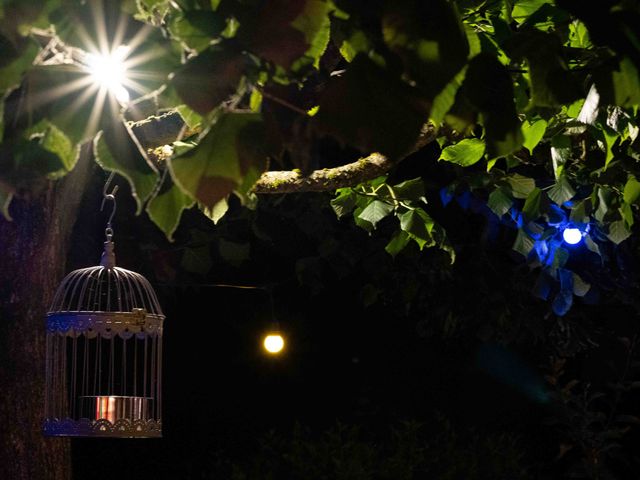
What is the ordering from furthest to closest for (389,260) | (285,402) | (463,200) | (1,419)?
(285,402) < (389,260) < (463,200) < (1,419)

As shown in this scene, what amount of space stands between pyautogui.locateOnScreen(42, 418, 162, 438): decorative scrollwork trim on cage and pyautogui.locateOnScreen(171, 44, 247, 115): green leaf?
2.56 meters

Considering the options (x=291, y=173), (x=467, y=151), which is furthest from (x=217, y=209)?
(x=291, y=173)

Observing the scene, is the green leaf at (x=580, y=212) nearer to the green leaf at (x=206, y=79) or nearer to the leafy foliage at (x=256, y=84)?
the leafy foliage at (x=256, y=84)

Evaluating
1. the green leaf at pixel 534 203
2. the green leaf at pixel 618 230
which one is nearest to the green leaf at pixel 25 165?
the green leaf at pixel 534 203

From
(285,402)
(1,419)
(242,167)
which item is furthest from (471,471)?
(242,167)

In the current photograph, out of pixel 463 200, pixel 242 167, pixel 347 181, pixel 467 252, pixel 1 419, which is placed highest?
pixel 467 252

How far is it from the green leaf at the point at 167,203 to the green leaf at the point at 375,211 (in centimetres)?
226

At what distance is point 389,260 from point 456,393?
1.33 metres

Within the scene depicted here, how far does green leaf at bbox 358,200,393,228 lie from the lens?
10.5 feet

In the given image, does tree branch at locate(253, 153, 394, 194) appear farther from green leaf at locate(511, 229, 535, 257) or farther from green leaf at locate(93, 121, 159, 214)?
green leaf at locate(93, 121, 159, 214)

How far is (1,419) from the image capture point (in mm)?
3225

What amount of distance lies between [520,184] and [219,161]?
113 inches

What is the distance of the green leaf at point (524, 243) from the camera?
405cm

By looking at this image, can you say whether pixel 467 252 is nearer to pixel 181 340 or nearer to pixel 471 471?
pixel 471 471
